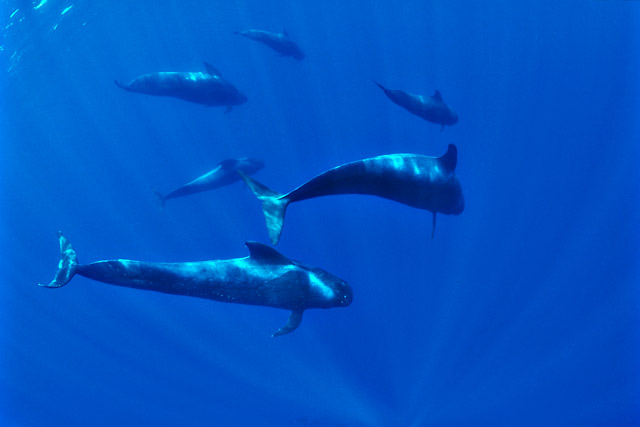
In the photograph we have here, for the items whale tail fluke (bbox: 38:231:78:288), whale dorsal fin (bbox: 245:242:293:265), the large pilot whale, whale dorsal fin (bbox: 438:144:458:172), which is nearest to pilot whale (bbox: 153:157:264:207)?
the large pilot whale

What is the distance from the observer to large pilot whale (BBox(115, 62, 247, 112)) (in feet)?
41.8

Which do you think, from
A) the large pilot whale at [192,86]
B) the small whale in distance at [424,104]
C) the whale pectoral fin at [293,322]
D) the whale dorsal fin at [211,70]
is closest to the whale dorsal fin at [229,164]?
the large pilot whale at [192,86]

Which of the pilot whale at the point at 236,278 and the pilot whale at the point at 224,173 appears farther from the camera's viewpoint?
the pilot whale at the point at 224,173

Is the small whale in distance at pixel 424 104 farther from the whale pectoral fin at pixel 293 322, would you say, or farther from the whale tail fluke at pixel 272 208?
the whale pectoral fin at pixel 293 322

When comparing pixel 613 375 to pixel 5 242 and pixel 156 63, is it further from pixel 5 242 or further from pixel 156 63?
pixel 156 63

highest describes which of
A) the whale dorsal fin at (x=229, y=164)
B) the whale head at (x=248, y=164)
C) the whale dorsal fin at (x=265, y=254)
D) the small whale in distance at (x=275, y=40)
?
the small whale in distance at (x=275, y=40)

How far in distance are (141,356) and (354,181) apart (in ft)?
54.3

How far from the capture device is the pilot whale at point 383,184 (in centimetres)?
541

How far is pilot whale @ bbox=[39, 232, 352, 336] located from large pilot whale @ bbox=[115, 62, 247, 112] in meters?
7.82

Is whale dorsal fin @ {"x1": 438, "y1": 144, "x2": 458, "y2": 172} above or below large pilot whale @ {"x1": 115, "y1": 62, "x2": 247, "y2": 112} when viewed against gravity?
below

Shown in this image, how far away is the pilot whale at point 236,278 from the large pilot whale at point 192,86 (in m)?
7.82

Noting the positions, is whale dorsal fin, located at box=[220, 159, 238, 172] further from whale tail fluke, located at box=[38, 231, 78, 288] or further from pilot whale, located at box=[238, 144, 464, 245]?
pilot whale, located at box=[238, 144, 464, 245]

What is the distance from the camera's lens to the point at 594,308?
14.0 metres

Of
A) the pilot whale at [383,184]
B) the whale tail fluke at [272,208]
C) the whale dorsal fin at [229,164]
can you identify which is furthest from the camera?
the whale dorsal fin at [229,164]
